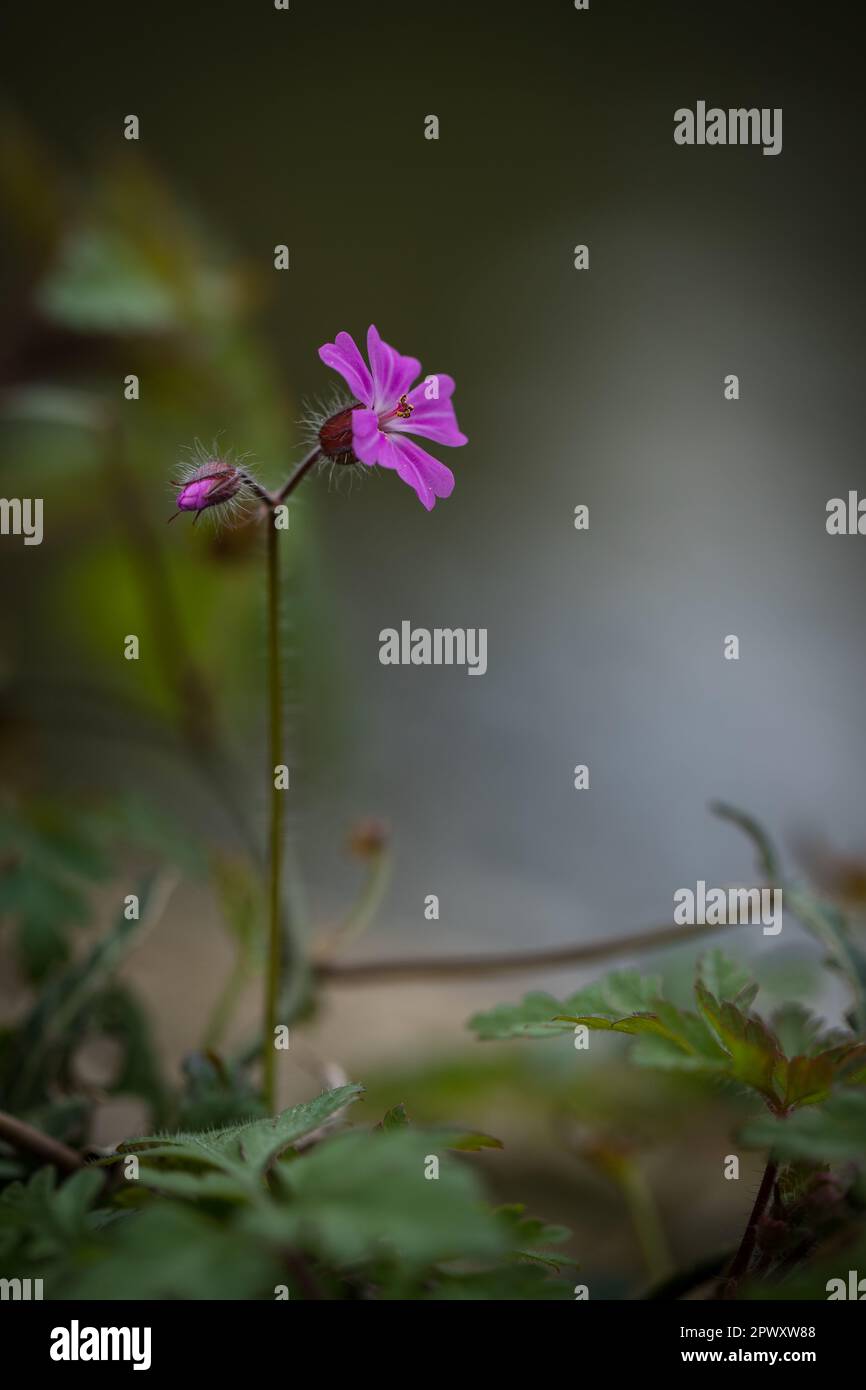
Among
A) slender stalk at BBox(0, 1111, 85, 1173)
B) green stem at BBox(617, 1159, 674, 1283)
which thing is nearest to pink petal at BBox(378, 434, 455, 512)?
slender stalk at BBox(0, 1111, 85, 1173)

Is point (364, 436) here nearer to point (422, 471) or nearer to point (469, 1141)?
point (422, 471)

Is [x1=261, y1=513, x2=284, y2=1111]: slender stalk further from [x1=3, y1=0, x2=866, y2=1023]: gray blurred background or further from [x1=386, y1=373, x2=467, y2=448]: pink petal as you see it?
[x1=3, y1=0, x2=866, y2=1023]: gray blurred background

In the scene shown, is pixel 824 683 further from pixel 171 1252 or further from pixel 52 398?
pixel 171 1252

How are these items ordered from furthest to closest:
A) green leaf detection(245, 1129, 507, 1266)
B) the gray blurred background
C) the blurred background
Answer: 1. the gray blurred background
2. the blurred background
3. green leaf detection(245, 1129, 507, 1266)

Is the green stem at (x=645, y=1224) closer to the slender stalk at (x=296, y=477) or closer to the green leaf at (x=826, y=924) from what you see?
the green leaf at (x=826, y=924)

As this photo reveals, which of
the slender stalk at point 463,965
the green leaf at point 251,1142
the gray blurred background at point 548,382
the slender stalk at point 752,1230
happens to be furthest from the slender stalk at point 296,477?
the gray blurred background at point 548,382

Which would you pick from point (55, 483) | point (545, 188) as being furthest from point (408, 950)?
point (545, 188)
